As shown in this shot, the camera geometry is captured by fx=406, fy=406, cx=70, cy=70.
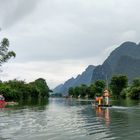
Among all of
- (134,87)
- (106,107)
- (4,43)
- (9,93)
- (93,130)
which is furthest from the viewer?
(134,87)

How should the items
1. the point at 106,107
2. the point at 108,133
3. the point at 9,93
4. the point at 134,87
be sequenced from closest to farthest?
1. the point at 108,133
2. the point at 106,107
3. the point at 9,93
4. the point at 134,87

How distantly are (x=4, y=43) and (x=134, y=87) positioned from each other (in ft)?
330

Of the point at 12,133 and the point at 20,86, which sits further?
the point at 20,86

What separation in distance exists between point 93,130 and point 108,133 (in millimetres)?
2677

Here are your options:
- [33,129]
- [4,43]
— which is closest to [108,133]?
[33,129]

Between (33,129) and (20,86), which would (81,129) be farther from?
(20,86)

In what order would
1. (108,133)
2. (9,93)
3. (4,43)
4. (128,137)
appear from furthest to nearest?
(9,93) → (4,43) → (108,133) → (128,137)

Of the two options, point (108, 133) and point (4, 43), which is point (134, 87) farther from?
point (108, 133)

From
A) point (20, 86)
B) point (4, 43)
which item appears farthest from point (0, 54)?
point (20, 86)

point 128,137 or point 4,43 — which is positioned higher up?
point 4,43

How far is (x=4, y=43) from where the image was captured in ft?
321

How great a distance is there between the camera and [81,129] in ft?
122

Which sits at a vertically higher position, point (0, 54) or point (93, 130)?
point (0, 54)

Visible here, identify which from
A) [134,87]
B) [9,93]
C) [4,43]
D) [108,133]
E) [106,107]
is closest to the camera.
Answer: [108,133]
